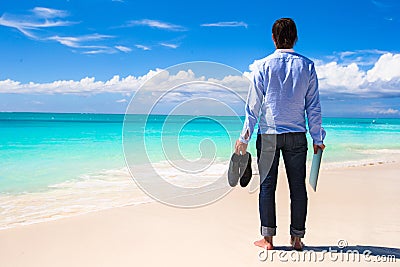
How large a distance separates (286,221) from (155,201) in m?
1.83

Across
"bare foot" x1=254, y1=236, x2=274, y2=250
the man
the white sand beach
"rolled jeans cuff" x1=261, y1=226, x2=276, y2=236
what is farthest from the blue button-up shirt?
the white sand beach

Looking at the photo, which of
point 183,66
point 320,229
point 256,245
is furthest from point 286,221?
point 183,66

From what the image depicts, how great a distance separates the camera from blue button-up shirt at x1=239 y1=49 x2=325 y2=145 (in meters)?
2.86

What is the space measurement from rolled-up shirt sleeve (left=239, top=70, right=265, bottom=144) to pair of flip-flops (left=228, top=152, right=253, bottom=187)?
207 mm

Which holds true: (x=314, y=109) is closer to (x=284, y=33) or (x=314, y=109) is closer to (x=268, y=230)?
(x=284, y=33)

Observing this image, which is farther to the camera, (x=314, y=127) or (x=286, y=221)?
(x=286, y=221)

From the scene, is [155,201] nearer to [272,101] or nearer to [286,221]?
[286,221]

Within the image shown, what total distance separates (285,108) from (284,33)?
20.7 inches

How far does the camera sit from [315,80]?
2930mm

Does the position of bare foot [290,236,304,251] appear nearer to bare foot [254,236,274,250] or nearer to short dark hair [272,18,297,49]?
bare foot [254,236,274,250]

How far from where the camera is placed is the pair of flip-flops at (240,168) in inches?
121

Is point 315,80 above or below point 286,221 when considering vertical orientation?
above

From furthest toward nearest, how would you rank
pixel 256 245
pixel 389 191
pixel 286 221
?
pixel 389 191 → pixel 286 221 → pixel 256 245

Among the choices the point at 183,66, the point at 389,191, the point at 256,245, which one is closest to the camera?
the point at 256,245
